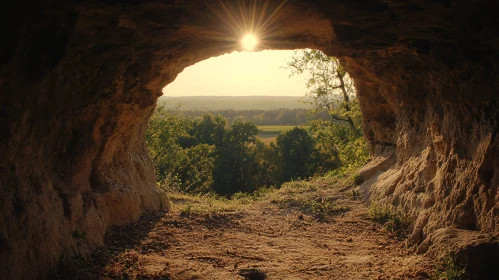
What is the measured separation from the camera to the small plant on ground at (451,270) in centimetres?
468

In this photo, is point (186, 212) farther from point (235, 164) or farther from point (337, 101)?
point (235, 164)

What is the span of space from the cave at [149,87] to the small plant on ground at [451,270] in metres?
0.64

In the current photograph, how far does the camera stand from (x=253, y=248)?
683 cm

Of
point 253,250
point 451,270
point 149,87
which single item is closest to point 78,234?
point 253,250

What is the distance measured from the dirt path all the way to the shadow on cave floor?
0.04ft

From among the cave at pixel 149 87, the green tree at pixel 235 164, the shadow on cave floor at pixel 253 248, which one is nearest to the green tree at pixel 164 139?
the green tree at pixel 235 164

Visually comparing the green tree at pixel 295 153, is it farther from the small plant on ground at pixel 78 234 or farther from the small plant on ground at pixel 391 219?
the small plant on ground at pixel 78 234

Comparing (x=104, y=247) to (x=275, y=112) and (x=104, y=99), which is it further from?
(x=275, y=112)

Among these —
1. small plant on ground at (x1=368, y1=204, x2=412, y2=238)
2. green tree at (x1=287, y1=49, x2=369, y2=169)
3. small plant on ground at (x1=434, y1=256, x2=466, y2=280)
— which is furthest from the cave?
green tree at (x1=287, y1=49, x2=369, y2=169)

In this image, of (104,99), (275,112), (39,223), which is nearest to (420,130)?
(104,99)

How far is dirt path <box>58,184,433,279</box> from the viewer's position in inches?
213

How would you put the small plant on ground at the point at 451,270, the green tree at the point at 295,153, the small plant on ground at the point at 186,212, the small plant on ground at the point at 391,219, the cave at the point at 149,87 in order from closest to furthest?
Answer: the cave at the point at 149,87, the small plant on ground at the point at 451,270, the small plant on ground at the point at 391,219, the small plant on ground at the point at 186,212, the green tree at the point at 295,153

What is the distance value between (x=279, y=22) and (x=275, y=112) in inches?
3926

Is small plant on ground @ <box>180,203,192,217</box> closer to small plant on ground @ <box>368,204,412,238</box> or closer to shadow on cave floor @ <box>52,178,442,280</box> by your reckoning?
shadow on cave floor @ <box>52,178,442,280</box>
